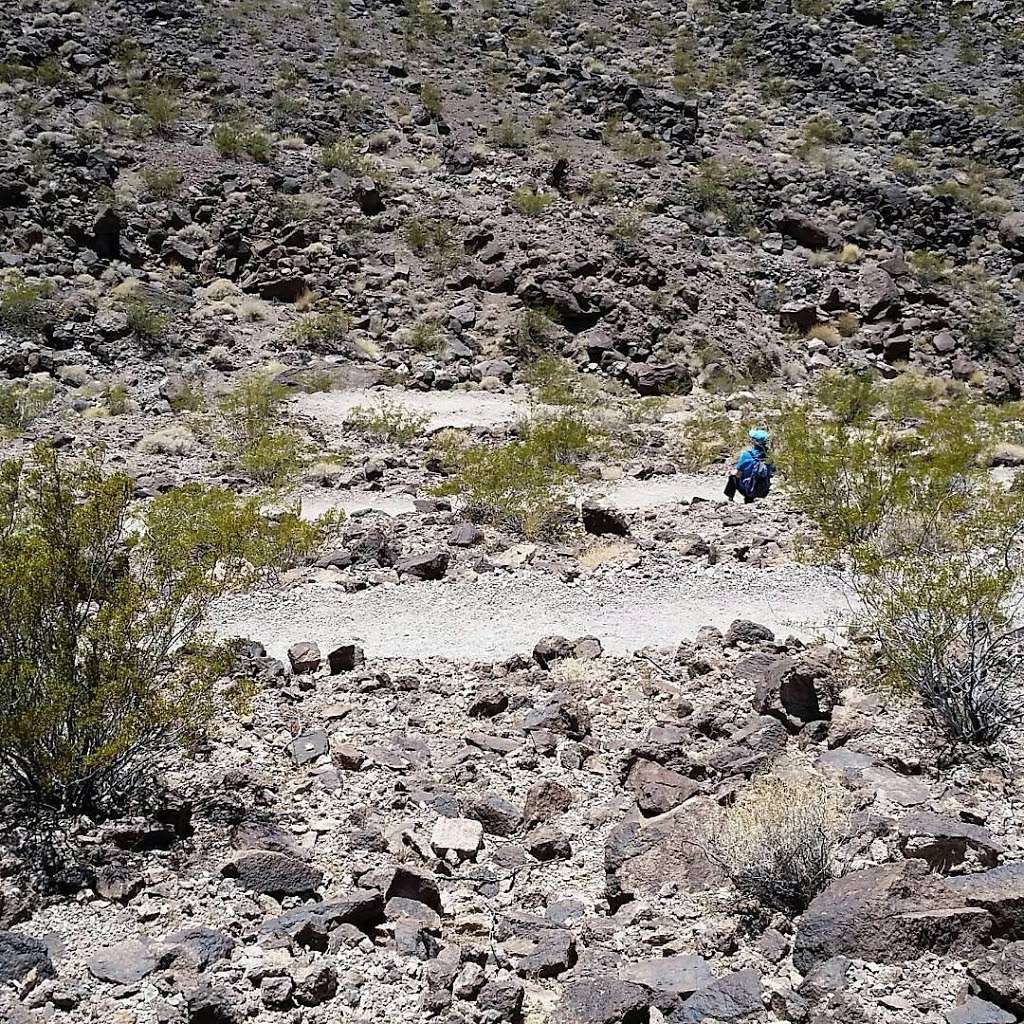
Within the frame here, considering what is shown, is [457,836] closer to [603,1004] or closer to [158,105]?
[603,1004]

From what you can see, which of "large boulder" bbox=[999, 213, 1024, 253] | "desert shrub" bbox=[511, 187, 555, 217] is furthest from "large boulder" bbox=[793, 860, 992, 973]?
A: "large boulder" bbox=[999, 213, 1024, 253]

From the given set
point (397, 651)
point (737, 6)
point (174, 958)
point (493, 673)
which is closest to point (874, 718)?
point (493, 673)

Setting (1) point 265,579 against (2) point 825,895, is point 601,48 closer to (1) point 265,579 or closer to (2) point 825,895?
(1) point 265,579

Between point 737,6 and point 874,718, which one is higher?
point 737,6

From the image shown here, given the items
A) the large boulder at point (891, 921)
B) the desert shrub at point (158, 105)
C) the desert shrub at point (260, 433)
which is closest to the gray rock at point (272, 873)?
the large boulder at point (891, 921)

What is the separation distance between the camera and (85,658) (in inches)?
219

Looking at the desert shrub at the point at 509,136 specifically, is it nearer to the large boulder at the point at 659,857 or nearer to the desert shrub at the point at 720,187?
the desert shrub at the point at 720,187

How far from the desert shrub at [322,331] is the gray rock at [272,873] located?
17878 mm

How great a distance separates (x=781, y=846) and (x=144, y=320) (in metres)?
19.8

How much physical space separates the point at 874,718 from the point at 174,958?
4675mm

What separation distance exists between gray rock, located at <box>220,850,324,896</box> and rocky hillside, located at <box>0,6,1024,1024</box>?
20mm

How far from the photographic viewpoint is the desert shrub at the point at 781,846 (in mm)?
4496

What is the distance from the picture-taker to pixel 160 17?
32562 millimetres

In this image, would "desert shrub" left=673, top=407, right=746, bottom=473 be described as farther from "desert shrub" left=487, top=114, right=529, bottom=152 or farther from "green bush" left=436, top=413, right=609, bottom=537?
"desert shrub" left=487, top=114, right=529, bottom=152
